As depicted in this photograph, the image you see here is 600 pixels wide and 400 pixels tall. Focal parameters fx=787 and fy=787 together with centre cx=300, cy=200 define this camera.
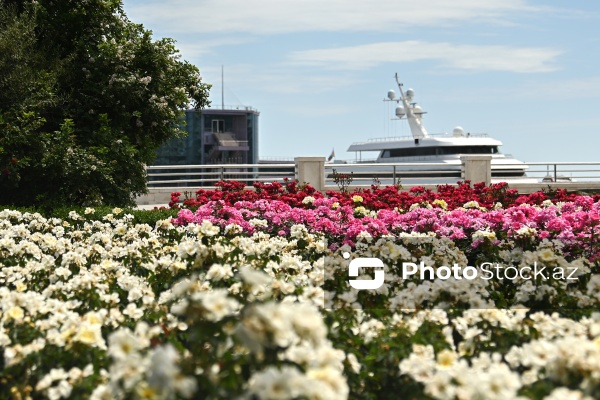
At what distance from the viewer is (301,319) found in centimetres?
291

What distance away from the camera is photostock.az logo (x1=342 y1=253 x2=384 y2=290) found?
603 centimetres

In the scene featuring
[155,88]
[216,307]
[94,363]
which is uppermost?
[155,88]

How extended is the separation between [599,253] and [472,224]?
161cm

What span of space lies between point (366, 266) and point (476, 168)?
2001cm

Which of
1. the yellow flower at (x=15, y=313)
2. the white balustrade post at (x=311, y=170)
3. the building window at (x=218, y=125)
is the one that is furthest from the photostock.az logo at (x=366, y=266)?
the building window at (x=218, y=125)

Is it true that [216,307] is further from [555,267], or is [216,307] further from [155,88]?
[155,88]

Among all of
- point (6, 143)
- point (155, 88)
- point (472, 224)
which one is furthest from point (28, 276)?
point (155, 88)

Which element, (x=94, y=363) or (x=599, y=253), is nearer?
(x=94, y=363)

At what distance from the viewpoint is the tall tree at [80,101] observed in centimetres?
1670

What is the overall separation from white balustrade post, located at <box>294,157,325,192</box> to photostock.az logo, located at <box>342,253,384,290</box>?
695 inches

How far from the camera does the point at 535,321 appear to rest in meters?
4.62

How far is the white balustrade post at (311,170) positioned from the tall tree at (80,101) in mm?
4642

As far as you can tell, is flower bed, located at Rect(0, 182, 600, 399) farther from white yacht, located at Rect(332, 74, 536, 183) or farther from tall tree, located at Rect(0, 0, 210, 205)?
white yacht, located at Rect(332, 74, 536, 183)

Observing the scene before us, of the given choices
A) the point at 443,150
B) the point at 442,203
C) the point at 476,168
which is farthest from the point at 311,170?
the point at 443,150
